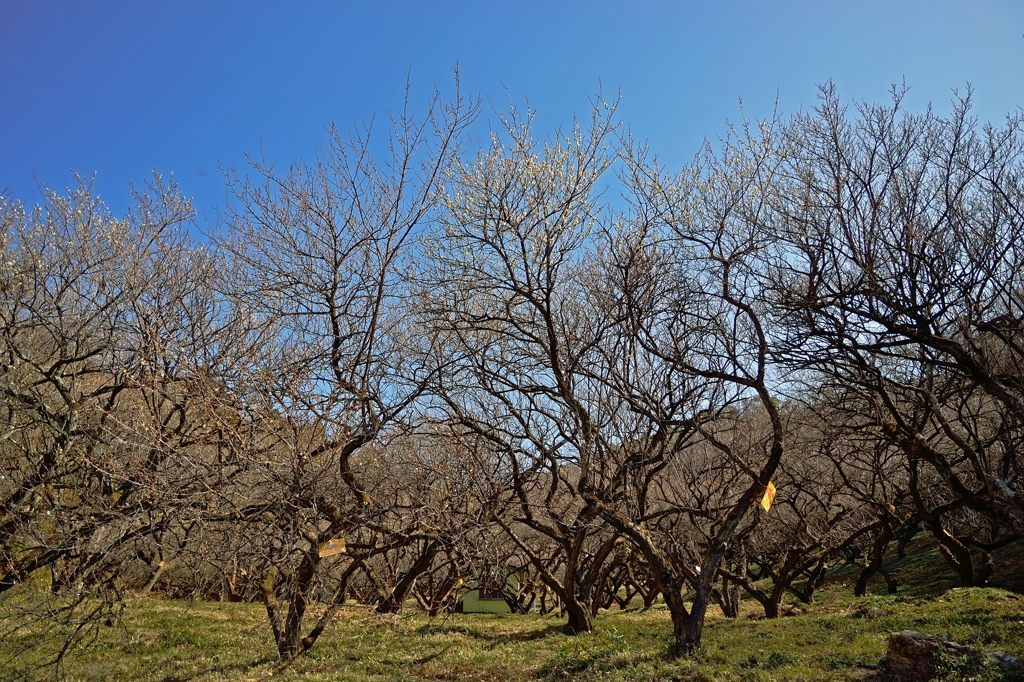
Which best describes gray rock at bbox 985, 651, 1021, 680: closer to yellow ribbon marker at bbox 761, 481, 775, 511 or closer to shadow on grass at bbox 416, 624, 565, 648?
yellow ribbon marker at bbox 761, 481, 775, 511

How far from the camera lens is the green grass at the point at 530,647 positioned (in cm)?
760

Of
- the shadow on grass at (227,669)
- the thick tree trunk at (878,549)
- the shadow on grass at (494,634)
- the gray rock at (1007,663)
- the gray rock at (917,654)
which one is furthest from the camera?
the thick tree trunk at (878,549)

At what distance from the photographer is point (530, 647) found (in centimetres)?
1045

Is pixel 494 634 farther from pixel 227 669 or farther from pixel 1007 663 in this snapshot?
pixel 1007 663

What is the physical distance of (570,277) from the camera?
936 cm

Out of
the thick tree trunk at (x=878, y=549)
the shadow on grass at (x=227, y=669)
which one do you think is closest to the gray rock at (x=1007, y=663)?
the thick tree trunk at (x=878, y=549)

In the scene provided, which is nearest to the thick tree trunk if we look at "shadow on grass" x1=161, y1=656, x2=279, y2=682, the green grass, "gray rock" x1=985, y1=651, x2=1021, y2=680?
the green grass

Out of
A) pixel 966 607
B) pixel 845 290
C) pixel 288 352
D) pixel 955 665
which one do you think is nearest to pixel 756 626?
pixel 966 607

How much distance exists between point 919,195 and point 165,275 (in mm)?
9598

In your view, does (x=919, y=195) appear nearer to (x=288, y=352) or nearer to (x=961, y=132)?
(x=961, y=132)

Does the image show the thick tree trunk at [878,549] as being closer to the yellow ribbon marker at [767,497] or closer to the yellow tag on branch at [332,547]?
the yellow ribbon marker at [767,497]

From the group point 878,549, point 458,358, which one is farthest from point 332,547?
point 878,549

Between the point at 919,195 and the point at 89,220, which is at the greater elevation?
the point at 89,220

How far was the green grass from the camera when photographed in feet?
24.9
